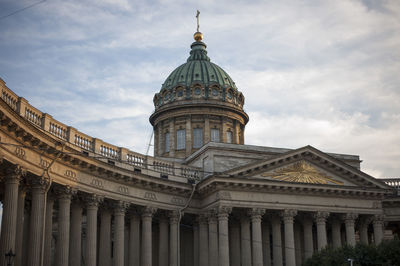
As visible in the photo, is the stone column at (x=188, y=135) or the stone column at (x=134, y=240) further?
the stone column at (x=188, y=135)

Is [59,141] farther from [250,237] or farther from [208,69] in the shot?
[208,69]

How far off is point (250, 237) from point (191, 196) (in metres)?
6.48

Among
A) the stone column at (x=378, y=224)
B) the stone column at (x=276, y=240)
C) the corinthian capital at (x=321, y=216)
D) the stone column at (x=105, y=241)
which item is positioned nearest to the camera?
the stone column at (x=105, y=241)

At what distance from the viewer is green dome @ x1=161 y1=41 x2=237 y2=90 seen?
6775cm

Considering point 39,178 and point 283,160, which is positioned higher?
point 283,160

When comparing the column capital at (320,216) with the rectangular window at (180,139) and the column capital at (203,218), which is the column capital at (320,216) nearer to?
the column capital at (203,218)

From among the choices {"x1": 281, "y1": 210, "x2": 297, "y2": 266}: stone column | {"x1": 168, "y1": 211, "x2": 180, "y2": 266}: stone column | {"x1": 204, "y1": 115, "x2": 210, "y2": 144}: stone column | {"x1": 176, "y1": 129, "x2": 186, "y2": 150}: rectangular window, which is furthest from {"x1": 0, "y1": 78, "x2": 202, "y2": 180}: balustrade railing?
{"x1": 176, "y1": 129, "x2": 186, "y2": 150}: rectangular window

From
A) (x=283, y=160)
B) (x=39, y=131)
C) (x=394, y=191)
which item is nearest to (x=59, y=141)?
(x=39, y=131)

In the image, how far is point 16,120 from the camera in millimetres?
29422

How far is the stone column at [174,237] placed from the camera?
43625 mm

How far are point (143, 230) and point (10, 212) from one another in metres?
14.2

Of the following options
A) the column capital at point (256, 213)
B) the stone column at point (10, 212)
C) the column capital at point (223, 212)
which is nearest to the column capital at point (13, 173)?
the stone column at point (10, 212)

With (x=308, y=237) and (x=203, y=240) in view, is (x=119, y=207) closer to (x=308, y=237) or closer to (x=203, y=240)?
(x=203, y=240)

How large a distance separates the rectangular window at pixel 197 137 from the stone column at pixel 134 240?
2141 cm
